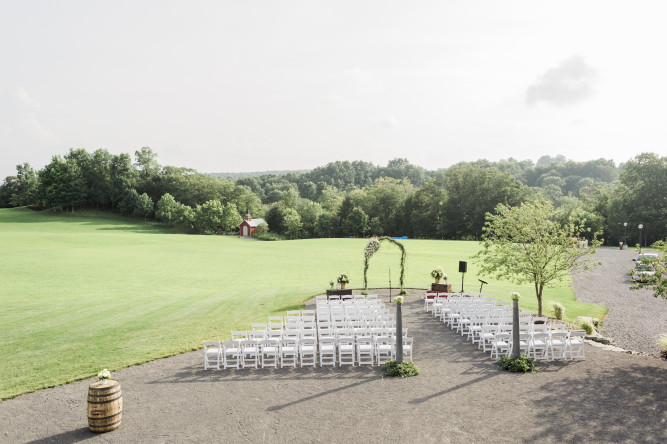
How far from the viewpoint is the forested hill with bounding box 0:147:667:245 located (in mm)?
65500

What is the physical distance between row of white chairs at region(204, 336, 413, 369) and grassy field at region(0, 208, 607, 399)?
7.73 feet

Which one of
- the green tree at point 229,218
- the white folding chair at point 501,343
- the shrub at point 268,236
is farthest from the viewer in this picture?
the green tree at point 229,218

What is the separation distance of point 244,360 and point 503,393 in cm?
694

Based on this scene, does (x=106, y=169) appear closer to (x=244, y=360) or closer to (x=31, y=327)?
(x=31, y=327)

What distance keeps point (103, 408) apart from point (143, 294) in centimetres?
1650

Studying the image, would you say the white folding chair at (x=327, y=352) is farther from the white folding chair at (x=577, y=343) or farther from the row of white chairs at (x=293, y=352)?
the white folding chair at (x=577, y=343)

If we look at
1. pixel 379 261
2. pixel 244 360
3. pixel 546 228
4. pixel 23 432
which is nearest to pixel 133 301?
pixel 244 360

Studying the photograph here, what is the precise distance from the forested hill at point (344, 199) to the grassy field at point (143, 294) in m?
32.4

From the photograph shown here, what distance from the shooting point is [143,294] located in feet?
75.6

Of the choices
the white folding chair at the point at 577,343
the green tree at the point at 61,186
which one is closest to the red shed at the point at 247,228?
the green tree at the point at 61,186

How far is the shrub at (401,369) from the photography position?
10680 mm

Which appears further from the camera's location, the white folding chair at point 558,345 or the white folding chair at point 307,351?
the white folding chair at point 558,345

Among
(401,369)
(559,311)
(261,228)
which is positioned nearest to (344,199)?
(261,228)

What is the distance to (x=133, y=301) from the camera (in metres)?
20.7
